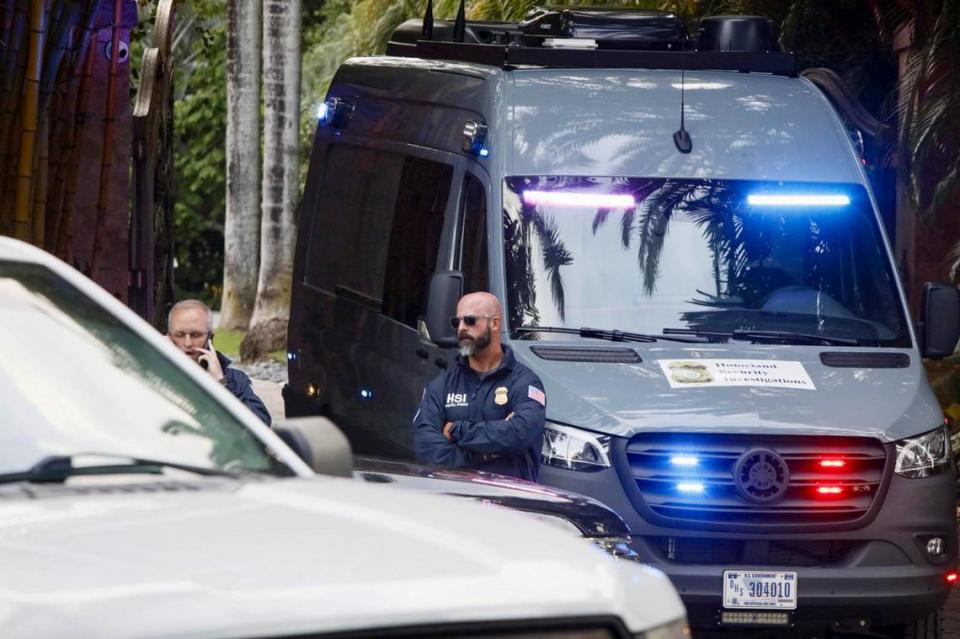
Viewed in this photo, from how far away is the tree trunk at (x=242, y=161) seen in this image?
31.7 meters

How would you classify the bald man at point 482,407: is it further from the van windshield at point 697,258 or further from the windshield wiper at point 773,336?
the windshield wiper at point 773,336

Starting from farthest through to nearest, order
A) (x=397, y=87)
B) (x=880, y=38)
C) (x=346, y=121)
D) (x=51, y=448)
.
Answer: (x=880, y=38) < (x=346, y=121) < (x=397, y=87) < (x=51, y=448)

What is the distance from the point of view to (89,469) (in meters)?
3.92

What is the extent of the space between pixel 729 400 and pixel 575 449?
68 cm

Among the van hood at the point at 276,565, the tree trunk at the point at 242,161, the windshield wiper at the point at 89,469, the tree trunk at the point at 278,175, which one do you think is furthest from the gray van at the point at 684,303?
the tree trunk at the point at 242,161

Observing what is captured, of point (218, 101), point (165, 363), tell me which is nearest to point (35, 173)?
point (165, 363)

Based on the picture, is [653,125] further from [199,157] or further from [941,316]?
[199,157]

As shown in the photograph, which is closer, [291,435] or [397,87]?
[291,435]

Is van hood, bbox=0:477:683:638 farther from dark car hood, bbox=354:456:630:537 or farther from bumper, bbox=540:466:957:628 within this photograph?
bumper, bbox=540:466:957:628

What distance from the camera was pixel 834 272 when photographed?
32.0 ft

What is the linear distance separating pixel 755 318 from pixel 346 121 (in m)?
3.53

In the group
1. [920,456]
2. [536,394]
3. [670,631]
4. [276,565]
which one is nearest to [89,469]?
[276,565]

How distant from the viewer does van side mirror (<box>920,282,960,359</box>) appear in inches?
371

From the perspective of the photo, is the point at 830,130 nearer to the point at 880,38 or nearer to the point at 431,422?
the point at 431,422
